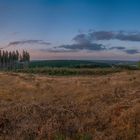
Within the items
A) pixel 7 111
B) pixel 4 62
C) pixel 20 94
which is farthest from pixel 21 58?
pixel 7 111

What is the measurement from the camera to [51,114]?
12.7 metres

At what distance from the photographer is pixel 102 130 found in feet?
35.6

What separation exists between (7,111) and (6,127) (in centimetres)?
280

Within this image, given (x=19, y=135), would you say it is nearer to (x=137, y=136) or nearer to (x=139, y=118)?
(x=137, y=136)

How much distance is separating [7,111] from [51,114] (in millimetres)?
2180

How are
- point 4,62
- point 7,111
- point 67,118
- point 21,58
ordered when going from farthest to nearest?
point 21,58 → point 4,62 → point 7,111 → point 67,118

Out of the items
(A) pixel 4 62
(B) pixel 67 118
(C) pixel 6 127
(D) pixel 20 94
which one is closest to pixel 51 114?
(B) pixel 67 118

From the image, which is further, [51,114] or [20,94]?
[20,94]

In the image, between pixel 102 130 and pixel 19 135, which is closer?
pixel 19 135

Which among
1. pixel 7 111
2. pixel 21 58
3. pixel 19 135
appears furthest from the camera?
pixel 21 58

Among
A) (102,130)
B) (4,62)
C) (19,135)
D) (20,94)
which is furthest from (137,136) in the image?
(4,62)

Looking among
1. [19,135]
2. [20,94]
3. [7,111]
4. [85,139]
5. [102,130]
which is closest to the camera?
[85,139]

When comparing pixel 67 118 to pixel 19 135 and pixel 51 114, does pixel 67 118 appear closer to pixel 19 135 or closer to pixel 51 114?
pixel 51 114

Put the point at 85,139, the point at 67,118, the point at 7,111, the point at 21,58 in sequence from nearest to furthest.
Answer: the point at 85,139
the point at 67,118
the point at 7,111
the point at 21,58
